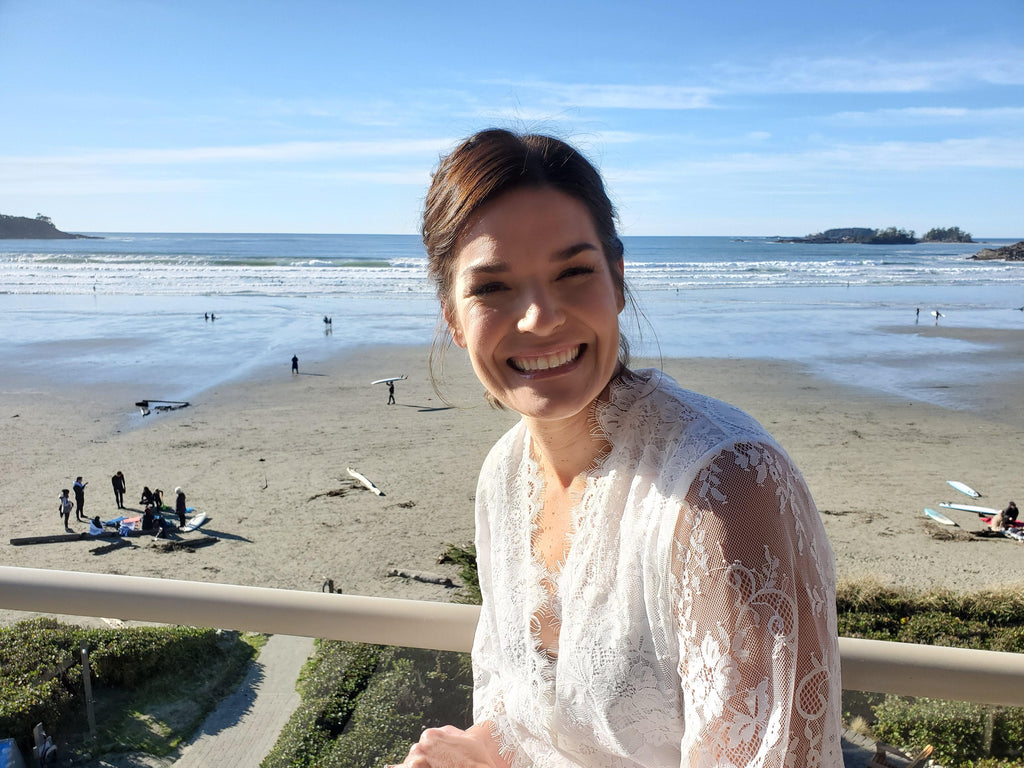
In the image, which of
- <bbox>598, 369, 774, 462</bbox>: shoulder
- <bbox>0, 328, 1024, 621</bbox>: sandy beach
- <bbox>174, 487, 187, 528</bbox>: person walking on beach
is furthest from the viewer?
<bbox>174, 487, 187, 528</bbox>: person walking on beach

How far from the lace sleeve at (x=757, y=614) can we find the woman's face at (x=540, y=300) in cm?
38

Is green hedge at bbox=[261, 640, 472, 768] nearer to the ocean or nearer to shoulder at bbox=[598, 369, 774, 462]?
shoulder at bbox=[598, 369, 774, 462]

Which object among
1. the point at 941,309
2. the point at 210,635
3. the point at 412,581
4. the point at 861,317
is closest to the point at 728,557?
the point at 210,635

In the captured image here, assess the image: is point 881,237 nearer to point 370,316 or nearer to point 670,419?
point 370,316

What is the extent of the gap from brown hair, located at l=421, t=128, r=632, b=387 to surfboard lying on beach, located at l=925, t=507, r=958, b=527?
1468cm

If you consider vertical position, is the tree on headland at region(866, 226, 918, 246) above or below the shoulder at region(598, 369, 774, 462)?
above

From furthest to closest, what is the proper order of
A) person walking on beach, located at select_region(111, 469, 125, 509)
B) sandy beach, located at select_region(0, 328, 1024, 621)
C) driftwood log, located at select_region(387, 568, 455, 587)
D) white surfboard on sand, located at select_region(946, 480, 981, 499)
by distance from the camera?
white surfboard on sand, located at select_region(946, 480, 981, 499) < person walking on beach, located at select_region(111, 469, 125, 509) < sandy beach, located at select_region(0, 328, 1024, 621) < driftwood log, located at select_region(387, 568, 455, 587)

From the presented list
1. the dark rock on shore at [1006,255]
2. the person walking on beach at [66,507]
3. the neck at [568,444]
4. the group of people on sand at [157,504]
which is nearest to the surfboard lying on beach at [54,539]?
the person walking on beach at [66,507]

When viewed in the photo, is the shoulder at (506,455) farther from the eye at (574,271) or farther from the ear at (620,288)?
the eye at (574,271)

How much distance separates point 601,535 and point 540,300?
16.9 inches

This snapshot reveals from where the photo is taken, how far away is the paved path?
1.89 metres

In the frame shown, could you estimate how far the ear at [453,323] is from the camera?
1697 millimetres

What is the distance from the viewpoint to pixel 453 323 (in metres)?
1.71

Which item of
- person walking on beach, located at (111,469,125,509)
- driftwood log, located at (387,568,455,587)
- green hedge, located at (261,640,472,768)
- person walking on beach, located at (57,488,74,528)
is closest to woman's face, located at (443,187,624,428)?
green hedge, located at (261,640,472,768)
